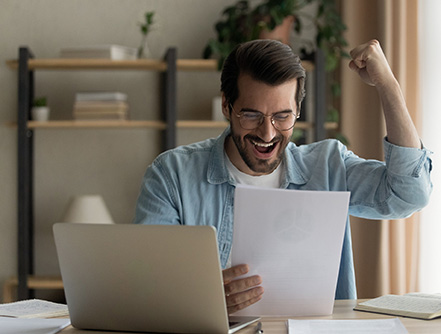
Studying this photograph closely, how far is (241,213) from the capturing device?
1347 millimetres

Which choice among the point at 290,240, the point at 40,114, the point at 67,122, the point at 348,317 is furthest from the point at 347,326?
the point at 40,114

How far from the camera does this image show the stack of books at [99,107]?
11.6 feet

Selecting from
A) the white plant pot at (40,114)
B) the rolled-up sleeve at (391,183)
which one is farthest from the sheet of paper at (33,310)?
the white plant pot at (40,114)

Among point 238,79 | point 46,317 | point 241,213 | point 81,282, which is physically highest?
point 238,79

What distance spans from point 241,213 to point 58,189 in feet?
8.75

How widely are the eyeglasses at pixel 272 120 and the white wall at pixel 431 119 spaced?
1482mm

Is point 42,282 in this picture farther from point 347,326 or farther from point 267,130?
point 347,326

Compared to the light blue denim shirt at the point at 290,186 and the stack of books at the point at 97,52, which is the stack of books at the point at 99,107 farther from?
the light blue denim shirt at the point at 290,186

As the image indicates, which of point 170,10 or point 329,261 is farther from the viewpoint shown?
point 170,10

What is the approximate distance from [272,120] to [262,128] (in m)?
0.03

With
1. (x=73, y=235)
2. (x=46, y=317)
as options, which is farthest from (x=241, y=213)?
(x=46, y=317)

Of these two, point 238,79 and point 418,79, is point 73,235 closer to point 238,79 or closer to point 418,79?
point 238,79

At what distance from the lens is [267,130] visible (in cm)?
178

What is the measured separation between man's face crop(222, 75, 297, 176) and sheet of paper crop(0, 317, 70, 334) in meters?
0.68
